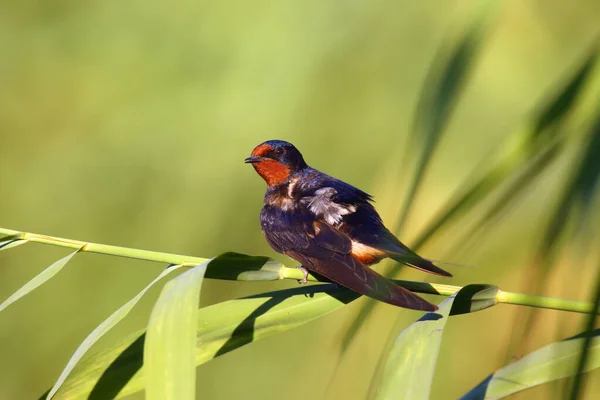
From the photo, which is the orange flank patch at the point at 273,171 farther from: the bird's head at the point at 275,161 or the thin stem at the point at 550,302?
the thin stem at the point at 550,302

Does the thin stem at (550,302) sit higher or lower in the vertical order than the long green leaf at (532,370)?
higher

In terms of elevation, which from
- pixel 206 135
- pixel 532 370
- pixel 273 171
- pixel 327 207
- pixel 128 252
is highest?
pixel 206 135

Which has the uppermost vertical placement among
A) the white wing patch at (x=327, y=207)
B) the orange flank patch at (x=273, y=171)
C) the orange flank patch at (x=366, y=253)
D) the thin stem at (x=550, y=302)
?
the orange flank patch at (x=273, y=171)

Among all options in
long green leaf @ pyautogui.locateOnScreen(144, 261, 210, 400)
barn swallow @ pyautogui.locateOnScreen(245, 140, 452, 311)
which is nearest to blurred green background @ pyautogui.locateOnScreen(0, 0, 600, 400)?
barn swallow @ pyautogui.locateOnScreen(245, 140, 452, 311)

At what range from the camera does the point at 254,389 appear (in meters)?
2.44

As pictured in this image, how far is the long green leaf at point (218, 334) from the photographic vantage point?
0.69 m

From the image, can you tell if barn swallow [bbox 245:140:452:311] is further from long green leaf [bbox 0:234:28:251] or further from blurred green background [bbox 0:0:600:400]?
blurred green background [bbox 0:0:600:400]

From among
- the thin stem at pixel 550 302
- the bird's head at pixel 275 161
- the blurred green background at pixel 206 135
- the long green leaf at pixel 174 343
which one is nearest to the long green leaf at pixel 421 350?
the thin stem at pixel 550 302

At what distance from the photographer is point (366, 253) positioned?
1.20 m

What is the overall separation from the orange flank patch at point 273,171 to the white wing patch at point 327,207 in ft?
0.93

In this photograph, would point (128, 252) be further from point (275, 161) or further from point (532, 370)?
point (275, 161)

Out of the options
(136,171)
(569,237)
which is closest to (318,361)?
(136,171)

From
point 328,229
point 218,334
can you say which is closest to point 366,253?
point 328,229

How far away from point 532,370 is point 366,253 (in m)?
0.57
